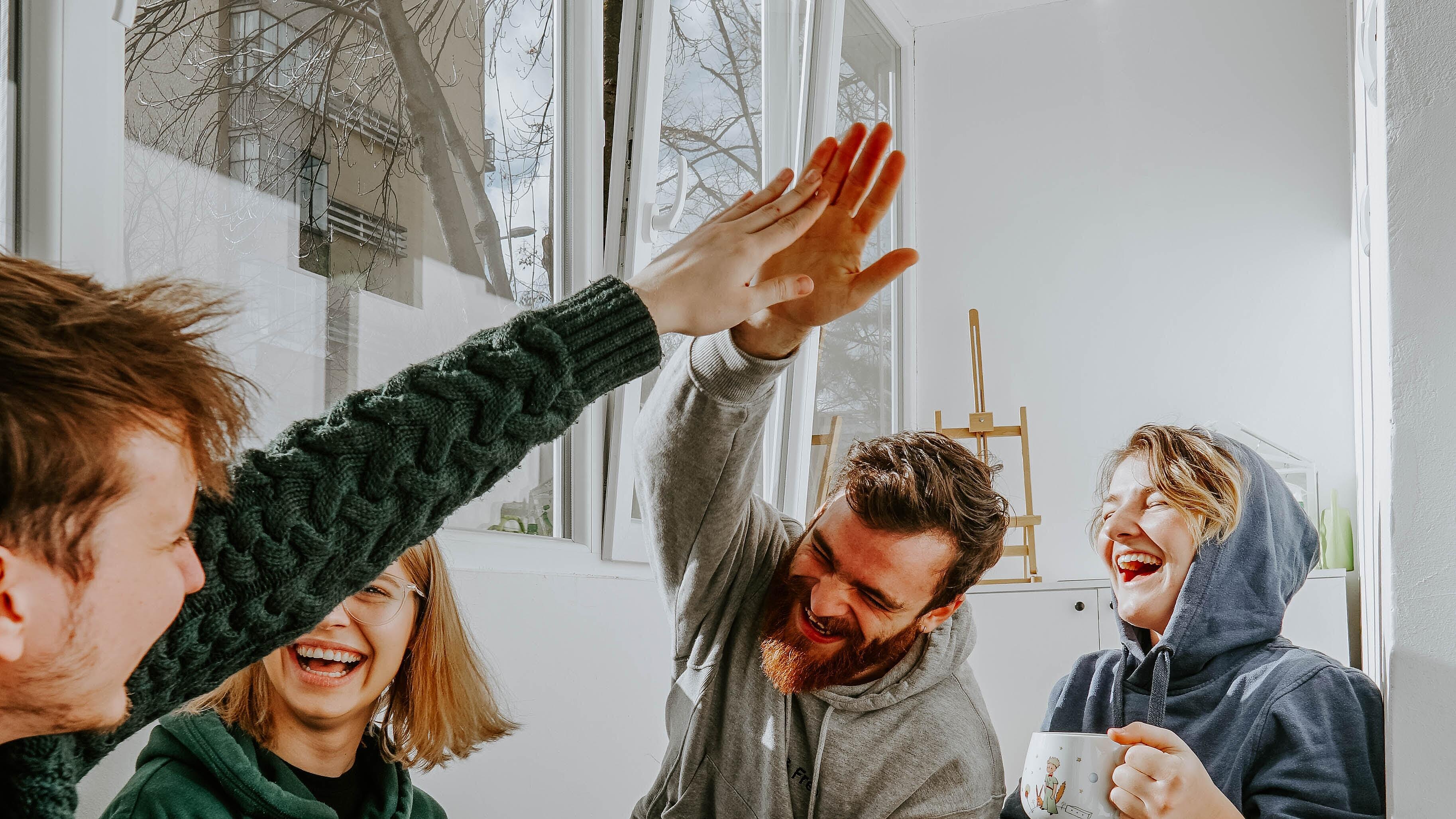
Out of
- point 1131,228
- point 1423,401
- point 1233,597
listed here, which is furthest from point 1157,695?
point 1131,228

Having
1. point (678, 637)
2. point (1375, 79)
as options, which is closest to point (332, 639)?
point (678, 637)

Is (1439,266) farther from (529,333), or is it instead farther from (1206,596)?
(529,333)

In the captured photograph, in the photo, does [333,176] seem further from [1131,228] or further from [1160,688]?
[1131,228]

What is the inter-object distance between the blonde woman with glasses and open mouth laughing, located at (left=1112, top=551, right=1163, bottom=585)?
89 cm

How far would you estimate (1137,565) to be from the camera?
1585 millimetres

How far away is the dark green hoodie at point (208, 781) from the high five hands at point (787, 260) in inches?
24.0

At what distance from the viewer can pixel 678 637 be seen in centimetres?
143

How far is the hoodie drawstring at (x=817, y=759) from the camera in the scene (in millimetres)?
1364

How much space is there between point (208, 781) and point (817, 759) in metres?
0.69

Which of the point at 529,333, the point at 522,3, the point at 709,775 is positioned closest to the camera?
the point at 529,333

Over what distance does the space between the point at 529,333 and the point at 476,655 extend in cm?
75

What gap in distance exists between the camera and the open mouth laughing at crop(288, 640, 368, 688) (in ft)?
3.83

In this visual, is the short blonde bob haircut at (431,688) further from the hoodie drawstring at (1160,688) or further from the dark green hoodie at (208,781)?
the hoodie drawstring at (1160,688)

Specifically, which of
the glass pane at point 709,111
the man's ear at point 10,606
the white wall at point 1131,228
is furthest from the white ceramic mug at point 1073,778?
the white wall at point 1131,228
